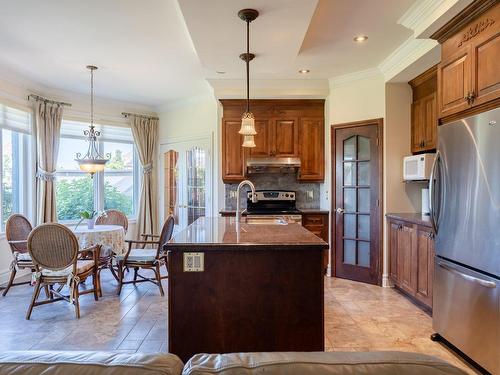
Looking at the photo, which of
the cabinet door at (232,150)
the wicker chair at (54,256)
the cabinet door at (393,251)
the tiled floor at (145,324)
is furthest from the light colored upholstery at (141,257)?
the cabinet door at (393,251)

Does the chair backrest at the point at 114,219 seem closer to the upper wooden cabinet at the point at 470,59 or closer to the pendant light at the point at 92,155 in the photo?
the pendant light at the point at 92,155

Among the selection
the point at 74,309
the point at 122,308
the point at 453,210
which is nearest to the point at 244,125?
the point at 453,210

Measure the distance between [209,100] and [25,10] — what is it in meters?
2.93

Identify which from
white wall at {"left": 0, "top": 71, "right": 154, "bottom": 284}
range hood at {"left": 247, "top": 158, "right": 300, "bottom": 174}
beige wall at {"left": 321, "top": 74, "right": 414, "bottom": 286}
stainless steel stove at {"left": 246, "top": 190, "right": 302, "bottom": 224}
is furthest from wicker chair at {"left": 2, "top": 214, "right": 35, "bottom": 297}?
beige wall at {"left": 321, "top": 74, "right": 414, "bottom": 286}

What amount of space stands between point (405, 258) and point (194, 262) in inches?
106

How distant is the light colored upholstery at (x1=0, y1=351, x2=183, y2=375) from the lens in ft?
2.58

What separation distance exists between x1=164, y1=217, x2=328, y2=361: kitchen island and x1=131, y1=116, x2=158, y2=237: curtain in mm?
4322

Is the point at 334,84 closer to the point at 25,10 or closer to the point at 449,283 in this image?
the point at 449,283

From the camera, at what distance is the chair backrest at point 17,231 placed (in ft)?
12.9

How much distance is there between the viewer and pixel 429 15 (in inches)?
108

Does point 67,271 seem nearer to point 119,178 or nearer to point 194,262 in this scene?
point 194,262

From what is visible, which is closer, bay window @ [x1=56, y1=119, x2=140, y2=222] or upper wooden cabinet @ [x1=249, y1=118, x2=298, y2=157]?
upper wooden cabinet @ [x1=249, y1=118, x2=298, y2=157]

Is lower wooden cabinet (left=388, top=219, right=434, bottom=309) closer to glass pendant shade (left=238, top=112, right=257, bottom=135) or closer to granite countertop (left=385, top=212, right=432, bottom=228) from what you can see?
granite countertop (left=385, top=212, right=432, bottom=228)

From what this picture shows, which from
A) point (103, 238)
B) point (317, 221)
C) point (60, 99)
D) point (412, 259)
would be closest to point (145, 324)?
point (103, 238)
